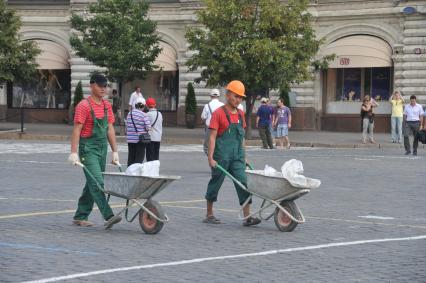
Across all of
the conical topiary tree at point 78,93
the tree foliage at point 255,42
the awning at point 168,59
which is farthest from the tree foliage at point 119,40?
the conical topiary tree at point 78,93

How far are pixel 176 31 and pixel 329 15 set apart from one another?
7.47 m

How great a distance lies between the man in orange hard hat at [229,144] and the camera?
1290 cm

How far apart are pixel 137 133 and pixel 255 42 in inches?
626

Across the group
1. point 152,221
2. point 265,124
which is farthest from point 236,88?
point 265,124

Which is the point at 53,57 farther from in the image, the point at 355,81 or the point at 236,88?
the point at 236,88

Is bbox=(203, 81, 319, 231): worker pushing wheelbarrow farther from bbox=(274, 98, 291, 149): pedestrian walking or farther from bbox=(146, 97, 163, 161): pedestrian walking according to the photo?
bbox=(274, 98, 291, 149): pedestrian walking

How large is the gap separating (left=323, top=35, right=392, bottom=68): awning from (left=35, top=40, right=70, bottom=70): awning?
42.5 feet

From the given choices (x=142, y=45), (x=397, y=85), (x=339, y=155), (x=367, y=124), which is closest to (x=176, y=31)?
(x=142, y=45)

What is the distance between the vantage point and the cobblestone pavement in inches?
371

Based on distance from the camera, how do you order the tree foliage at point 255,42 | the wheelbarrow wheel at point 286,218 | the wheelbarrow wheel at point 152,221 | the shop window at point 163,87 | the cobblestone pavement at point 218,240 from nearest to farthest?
the cobblestone pavement at point 218,240
the wheelbarrow wheel at point 152,221
the wheelbarrow wheel at point 286,218
the tree foliage at point 255,42
the shop window at point 163,87

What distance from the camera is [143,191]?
38.6 ft

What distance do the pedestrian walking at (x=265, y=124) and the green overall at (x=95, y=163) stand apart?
67.3ft

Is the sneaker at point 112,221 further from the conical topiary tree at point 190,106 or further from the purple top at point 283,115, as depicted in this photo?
the conical topiary tree at point 190,106

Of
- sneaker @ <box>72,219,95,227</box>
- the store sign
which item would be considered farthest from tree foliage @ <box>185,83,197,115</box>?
sneaker @ <box>72,219,95,227</box>
